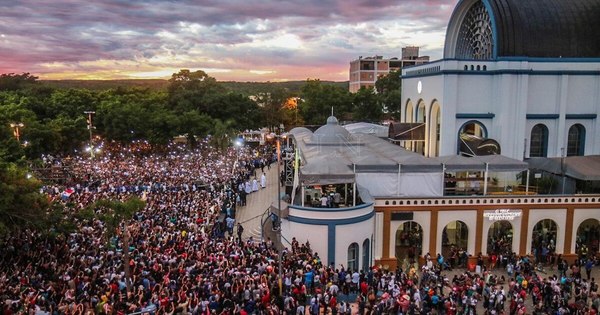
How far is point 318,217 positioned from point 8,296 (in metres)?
12.8

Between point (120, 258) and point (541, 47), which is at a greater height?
point (541, 47)

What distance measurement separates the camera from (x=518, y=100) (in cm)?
3422

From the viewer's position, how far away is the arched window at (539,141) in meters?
35.5

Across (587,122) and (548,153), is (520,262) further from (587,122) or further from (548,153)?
(587,122)

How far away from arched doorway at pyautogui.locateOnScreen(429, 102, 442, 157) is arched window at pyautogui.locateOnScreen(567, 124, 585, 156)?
29.6ft

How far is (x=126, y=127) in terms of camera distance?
59.5 meters

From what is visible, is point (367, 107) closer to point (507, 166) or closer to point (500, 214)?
point (507, 166)

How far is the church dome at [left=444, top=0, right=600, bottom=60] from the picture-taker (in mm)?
34656

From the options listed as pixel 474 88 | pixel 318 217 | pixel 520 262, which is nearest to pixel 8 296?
pixel 318 217

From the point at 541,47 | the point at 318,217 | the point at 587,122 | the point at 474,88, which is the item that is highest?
the point at 541,47

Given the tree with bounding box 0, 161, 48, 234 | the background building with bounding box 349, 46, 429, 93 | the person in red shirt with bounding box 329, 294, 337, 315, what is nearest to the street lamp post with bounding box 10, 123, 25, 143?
the tree with bounding box 0, 161, 48, 234

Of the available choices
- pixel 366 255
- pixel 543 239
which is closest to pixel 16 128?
pixel 366 255

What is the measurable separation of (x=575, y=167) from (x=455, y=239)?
7.87m

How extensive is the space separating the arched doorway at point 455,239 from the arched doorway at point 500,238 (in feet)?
4.36
